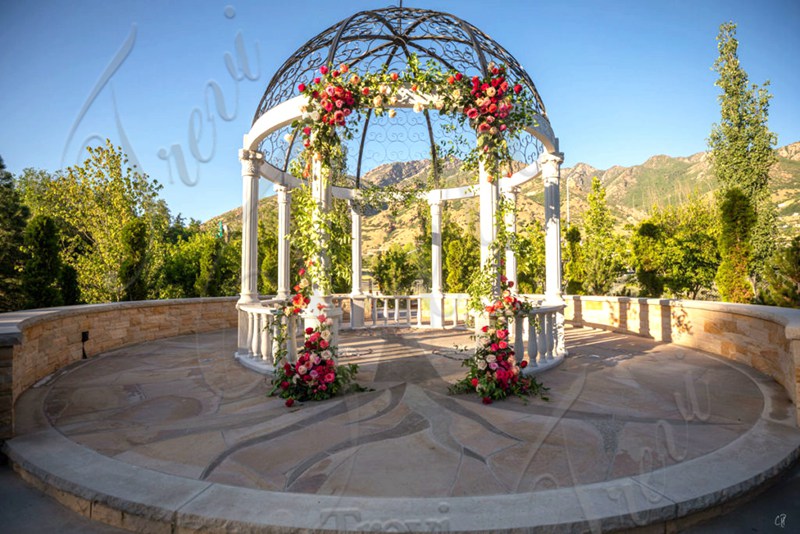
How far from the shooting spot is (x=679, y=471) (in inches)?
107

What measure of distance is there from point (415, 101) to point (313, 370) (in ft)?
11.6

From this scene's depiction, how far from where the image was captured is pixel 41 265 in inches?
306

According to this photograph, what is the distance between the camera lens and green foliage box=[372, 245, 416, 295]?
16422 millimetres

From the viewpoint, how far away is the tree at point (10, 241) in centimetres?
1096

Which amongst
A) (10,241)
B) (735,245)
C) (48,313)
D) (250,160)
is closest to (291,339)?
(250,160)

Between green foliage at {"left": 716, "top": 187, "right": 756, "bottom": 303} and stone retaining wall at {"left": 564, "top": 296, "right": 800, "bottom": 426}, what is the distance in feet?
7.44

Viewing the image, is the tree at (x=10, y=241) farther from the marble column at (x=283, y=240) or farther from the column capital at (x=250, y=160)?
the column capital at (x=250, y=160)

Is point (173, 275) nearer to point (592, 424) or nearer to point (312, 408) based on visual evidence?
point (312, 408)

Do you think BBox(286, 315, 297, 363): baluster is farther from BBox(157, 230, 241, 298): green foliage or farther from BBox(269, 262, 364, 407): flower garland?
BBox(157, 230, 241, 298): green foliage

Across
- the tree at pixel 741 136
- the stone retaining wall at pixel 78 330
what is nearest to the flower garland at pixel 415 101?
the stone retaining wall at pixel 78 330

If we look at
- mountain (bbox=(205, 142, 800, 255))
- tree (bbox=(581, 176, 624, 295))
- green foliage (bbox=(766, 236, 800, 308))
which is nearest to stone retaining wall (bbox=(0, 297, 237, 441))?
mountain (bbox=(205, 142, 800, 255))

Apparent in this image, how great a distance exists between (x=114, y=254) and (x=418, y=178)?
12.7 metres

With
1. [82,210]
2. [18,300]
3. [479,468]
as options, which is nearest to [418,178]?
[479,468]

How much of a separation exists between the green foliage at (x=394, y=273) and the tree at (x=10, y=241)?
36.4 feet
